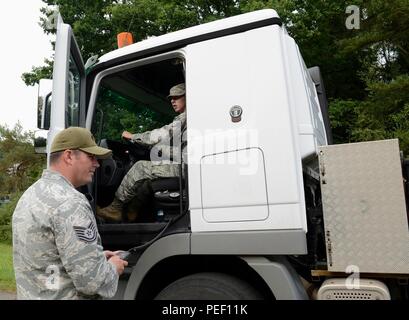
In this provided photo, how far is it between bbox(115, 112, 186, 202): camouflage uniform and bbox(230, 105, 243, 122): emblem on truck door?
53 centimetres

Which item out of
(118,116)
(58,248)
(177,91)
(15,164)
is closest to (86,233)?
(58,248)

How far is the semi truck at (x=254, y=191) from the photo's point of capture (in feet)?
8.00

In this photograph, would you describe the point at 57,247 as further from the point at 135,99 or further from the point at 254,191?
the point at 135,99

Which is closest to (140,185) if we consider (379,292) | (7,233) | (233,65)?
(233,65)

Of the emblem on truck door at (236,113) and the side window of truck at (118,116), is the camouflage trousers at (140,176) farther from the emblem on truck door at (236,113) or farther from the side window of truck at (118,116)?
the emblem on truck door at (236,113)

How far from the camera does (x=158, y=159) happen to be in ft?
10.7

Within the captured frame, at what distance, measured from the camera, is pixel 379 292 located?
95.1 inches

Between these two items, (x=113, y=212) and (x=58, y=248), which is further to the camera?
(x=113, y=212)

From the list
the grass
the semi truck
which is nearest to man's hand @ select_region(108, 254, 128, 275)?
the semi truck

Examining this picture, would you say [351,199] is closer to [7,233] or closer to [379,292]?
[379,292]

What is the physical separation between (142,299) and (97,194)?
3.23 feet

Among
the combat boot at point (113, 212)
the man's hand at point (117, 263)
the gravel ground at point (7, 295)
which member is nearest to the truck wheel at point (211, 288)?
the man's hand at point (117, 263)

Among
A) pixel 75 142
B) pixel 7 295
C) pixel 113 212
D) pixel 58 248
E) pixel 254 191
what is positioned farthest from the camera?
pixel 7 295

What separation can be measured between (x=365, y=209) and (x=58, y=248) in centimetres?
162
